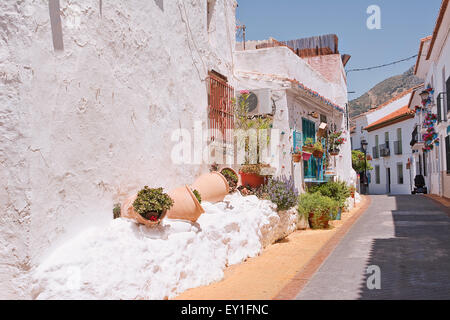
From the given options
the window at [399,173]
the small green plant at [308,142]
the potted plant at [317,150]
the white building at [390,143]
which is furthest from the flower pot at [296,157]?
the window at [399,173]

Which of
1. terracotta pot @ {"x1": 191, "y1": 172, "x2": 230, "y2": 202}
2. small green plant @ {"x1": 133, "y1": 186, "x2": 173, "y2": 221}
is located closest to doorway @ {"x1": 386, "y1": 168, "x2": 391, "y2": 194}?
terracotta pot @ {"x1": 191, "y1": 172, "x2": 230, "y2": 202}

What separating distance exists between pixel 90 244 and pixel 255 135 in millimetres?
6369

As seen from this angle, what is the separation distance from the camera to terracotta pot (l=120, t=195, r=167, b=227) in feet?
18.2

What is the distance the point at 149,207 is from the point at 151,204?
0.19ft

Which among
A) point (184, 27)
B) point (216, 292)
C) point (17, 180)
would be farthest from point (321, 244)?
point (17, 180)

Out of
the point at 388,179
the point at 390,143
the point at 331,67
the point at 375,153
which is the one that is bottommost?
the point at 388,179

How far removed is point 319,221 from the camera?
1197 cm

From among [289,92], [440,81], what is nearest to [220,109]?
[289,92]

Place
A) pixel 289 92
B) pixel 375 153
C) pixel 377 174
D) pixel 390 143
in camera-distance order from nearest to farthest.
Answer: pixel 289 92, pixel 390 143, pixel 375 153, pixel 377 174

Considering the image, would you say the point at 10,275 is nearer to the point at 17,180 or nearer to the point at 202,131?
the point at 17,180

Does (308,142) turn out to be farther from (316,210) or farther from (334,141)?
(316,210)

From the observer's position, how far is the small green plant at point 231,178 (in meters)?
9.42

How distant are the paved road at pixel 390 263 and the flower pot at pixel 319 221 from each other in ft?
2.73

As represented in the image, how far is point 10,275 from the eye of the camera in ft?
14.6
